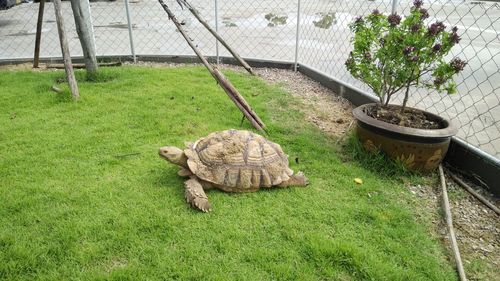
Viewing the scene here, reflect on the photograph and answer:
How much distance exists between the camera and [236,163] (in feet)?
10.4

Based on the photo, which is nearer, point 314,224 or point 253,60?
point 314,224

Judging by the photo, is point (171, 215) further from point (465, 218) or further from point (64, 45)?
point (64, 45)

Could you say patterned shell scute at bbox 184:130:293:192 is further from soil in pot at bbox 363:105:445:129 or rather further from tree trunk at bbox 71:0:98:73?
tree trunk at bbox 71:0:98:73

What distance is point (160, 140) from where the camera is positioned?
13.6 ft

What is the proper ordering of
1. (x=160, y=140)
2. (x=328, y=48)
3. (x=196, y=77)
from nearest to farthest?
(x=160, y=140)
(x=196, y=77)
(x=328, y=48)

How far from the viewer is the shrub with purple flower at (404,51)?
133 inches

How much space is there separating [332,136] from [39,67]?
541 centimetres

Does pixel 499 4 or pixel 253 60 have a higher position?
pixel 499 4

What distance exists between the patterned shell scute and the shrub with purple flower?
1390 mm

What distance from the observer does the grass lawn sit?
246 cm

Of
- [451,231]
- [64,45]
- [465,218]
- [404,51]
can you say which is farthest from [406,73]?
[64,45]

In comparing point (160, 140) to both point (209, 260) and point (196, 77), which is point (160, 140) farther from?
point (196, 77)

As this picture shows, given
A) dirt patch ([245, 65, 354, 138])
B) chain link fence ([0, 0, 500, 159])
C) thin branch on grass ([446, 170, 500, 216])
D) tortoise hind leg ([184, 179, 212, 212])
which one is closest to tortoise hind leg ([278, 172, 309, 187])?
tortoise hind leg ([184, 179, 212, 212])

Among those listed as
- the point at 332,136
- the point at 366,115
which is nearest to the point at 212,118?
the point at 332,136
